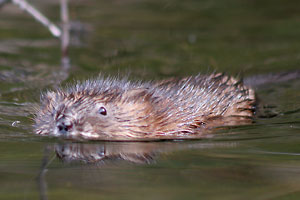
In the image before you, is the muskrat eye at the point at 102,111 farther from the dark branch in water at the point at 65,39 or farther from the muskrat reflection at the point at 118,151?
the dark branch in water at the point at 65,39

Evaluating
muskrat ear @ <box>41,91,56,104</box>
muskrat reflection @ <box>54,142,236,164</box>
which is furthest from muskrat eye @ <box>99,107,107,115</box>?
muskrat ear @ <box>41,91,56,104</box>

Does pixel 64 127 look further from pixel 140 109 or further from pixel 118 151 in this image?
pixel 140 109

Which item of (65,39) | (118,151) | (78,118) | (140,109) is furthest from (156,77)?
(118,151)

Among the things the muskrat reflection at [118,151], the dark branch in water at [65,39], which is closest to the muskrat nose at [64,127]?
the muskrat reflection at [118,151]

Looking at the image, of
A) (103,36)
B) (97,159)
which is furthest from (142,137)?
(103,36)

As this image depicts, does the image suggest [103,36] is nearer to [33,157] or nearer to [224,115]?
[224,115]

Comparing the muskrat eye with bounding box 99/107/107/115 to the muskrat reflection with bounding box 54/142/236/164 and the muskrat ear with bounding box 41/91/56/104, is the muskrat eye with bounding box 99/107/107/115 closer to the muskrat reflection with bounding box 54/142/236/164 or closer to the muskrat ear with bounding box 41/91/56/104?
the muskrat reflection with bounding box 54/142/236/164
